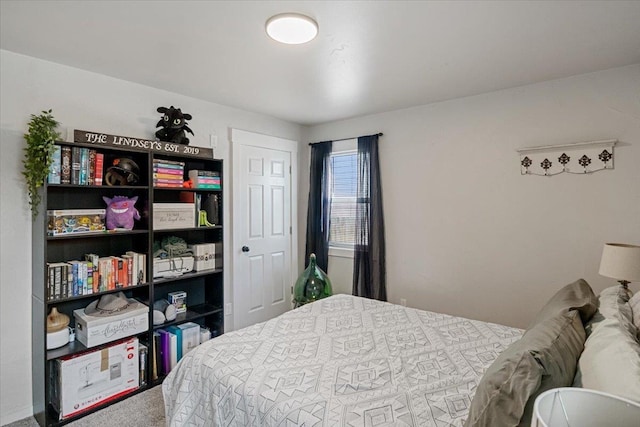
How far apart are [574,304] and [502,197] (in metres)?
1.56

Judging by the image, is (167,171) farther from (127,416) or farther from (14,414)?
(14,414)

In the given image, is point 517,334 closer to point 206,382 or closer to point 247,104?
point 206,382

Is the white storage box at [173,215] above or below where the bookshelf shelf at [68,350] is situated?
above

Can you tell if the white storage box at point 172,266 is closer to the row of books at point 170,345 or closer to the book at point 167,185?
the row of books at point 170,345

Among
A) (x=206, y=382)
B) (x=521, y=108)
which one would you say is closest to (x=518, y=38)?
(x=521, y=108)

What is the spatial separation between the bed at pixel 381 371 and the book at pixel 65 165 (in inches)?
58.1

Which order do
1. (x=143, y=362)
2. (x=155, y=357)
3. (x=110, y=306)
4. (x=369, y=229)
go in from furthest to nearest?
(x=369, y=229) → (x=155, y=357) → (x=143, y=362) → (x=110, y=306)

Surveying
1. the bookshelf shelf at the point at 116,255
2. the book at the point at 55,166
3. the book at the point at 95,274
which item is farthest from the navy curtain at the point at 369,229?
A: the book at the point at 55,166

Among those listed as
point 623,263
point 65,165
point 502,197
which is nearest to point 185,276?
point 65,165

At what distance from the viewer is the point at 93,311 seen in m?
2.43

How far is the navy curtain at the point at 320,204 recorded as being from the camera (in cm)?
406

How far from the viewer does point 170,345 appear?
2744 millimetres

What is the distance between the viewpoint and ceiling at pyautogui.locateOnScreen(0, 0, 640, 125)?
1.73m

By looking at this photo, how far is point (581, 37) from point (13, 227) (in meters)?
3.81
